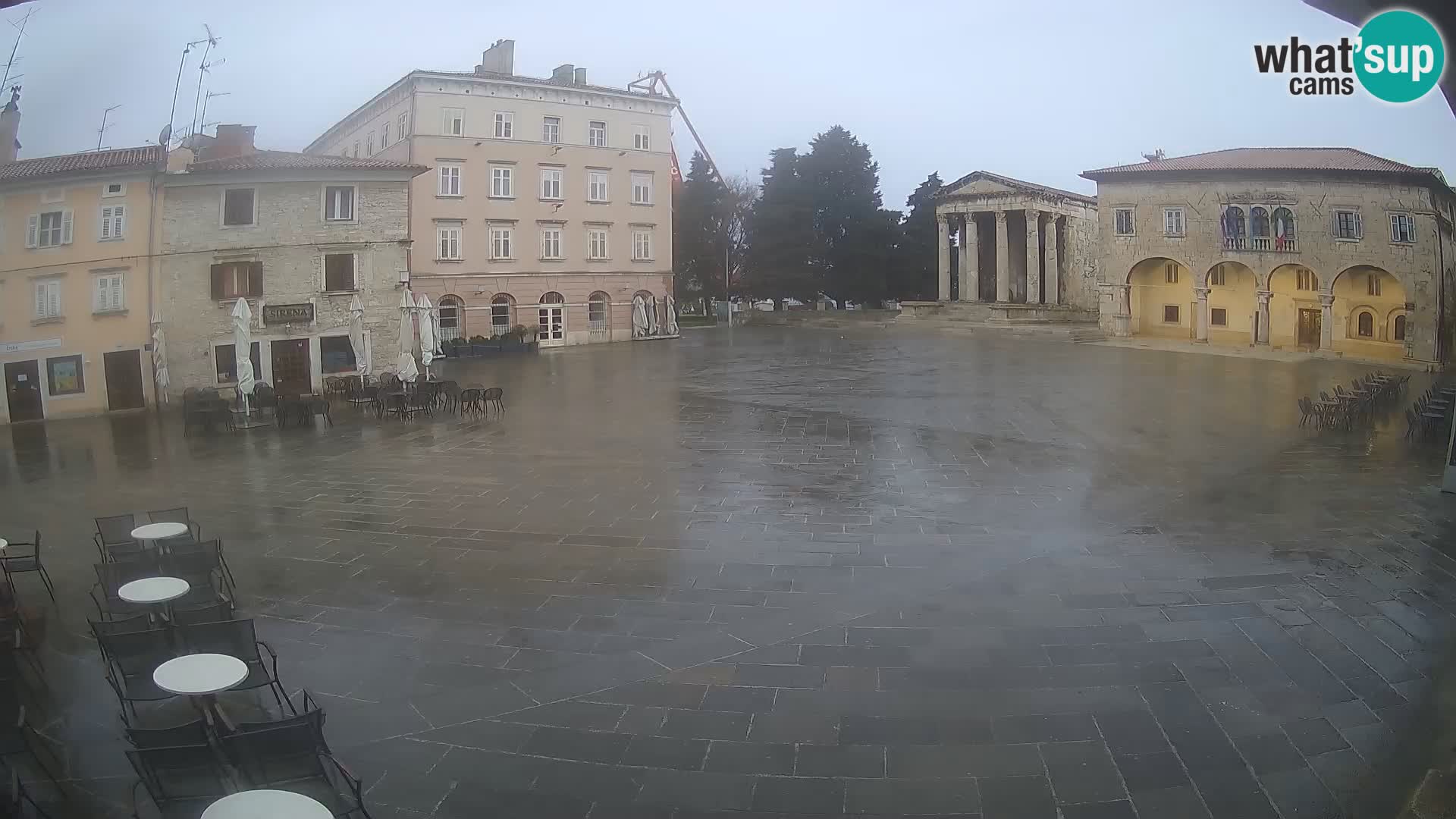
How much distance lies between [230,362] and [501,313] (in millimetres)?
22817

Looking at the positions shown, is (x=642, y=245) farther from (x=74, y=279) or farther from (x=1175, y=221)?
(x=74, y=279)

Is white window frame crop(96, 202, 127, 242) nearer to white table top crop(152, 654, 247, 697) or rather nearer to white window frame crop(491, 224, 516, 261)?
white table top crop(152, 654, 247, 697)

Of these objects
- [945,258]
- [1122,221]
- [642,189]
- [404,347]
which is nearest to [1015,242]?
[945,258]

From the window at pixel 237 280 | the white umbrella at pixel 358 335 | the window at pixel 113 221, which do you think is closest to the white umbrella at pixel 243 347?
the window at pixel 237 280

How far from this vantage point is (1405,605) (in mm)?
6230

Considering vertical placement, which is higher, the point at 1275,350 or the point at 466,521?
the point at 1275,350

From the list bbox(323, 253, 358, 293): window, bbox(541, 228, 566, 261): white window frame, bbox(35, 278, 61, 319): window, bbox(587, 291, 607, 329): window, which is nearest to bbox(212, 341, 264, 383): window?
bbox(323, 253, 358, 293): window

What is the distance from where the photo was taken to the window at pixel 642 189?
1531 inches

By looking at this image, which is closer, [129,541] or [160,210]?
[129,541]

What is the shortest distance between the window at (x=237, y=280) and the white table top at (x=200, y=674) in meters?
7.24

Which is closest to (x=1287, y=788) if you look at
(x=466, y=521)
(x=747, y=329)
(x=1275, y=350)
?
(x=466, y=521)

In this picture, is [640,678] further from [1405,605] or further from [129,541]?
[1405,605]

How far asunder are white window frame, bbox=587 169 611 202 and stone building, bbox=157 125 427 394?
20.9m

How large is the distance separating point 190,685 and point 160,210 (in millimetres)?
7328
